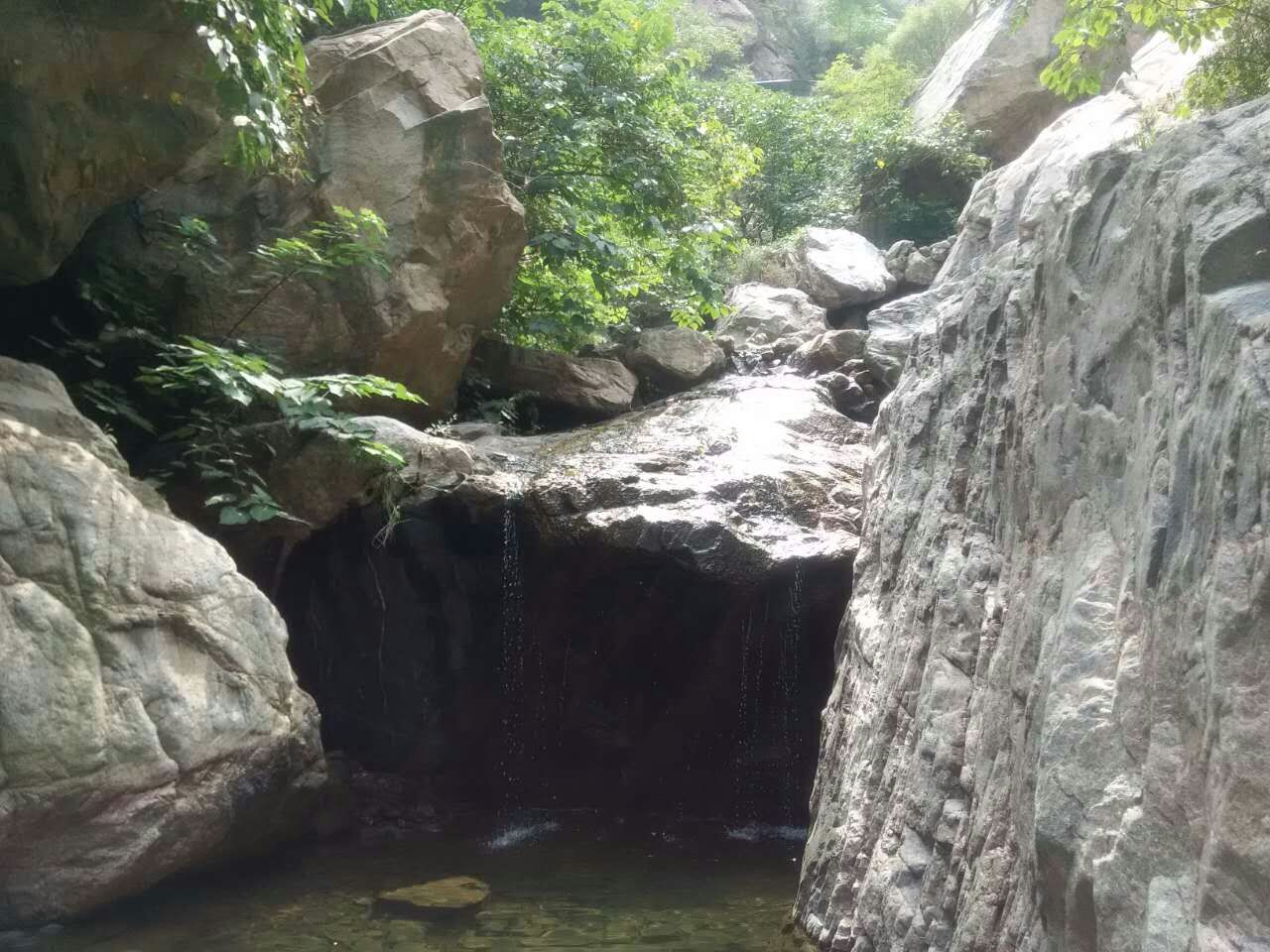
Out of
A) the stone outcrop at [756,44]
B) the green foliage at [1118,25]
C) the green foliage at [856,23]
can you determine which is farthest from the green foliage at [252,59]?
the stone outcrop at [756,44]

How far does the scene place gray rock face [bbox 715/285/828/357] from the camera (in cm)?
1359

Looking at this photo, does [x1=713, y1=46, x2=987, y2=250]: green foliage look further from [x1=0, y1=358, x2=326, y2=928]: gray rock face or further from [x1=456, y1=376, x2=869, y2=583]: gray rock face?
[x1=0, y1=358, x2=326, y2=928]: gray rock face

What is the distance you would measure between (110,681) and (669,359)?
741 cm

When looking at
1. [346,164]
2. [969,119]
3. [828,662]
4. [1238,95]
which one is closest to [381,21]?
[346,164]

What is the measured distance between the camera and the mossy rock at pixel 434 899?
6.49 m

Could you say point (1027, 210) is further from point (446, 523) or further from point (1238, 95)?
point (446, 523)

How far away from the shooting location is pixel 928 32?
2528 centimetres

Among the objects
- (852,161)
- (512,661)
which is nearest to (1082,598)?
(512,661)

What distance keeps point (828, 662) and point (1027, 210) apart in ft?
14.5

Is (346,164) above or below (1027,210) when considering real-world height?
above

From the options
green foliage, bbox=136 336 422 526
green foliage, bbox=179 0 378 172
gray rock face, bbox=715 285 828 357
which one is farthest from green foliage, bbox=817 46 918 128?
green foliage, bbox=179 0 378 172

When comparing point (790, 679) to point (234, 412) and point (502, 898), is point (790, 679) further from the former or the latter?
point (234, 412)

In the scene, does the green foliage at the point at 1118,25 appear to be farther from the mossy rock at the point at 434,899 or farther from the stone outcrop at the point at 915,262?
the stone outcrop at the point at 915,262

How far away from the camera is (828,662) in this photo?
30.1 feet
